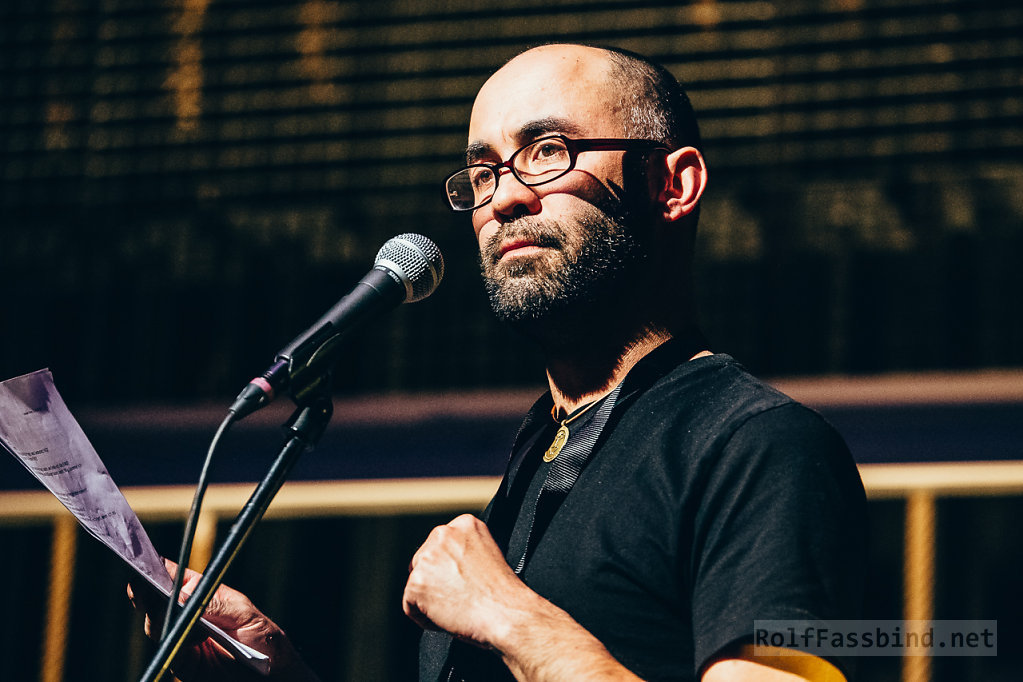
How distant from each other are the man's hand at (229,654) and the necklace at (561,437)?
61cm

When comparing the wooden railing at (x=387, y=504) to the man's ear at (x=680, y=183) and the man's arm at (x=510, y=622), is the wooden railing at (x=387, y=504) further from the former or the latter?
the man's arm at (x=510, y=622)

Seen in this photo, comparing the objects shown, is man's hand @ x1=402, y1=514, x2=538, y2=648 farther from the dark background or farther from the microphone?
the dark background

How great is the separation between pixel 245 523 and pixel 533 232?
2.63ft

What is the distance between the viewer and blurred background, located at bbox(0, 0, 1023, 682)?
15.7ft

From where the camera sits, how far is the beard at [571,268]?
81.9 inches

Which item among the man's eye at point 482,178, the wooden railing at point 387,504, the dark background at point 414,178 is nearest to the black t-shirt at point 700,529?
the man's eye at point 482,178

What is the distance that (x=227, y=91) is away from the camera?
614 centimetres

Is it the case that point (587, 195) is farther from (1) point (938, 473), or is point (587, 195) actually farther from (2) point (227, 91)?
(2) point (227, 91)

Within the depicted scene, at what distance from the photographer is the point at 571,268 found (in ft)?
6.82

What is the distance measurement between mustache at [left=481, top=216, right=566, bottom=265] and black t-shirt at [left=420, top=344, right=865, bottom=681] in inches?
13.9

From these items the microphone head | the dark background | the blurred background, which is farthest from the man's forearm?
the dark background

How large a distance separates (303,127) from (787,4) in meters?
2.53

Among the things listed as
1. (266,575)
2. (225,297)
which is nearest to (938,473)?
(266,575)

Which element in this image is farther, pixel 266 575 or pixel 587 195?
pixel 266 575
